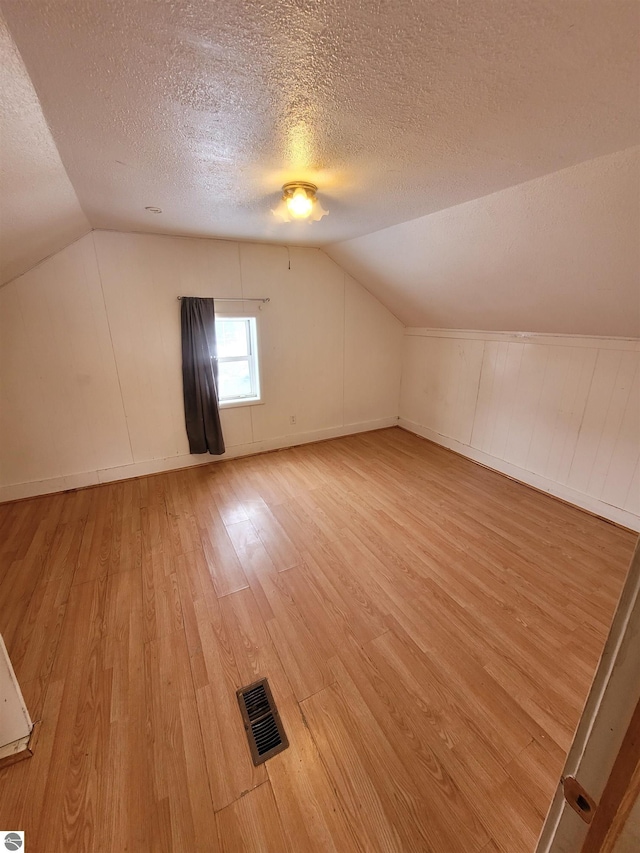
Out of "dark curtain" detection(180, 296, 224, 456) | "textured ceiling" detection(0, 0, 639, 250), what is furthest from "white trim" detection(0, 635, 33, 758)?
"dark curtain" detection(180, 296, 224, 456)

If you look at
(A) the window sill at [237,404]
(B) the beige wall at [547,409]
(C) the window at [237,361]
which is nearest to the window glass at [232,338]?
(C) the window at [237,361]

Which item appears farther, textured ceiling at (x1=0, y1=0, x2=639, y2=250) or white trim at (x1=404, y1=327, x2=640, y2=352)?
white trim at (x1=404, y1=327, x2=640, y2=352)

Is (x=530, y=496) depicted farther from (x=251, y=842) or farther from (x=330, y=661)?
(x=251, y=842)

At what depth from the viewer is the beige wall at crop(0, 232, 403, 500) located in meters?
2.81

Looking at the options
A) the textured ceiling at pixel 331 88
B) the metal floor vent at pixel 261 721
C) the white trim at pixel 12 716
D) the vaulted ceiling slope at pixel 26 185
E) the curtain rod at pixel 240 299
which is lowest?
the metal floor vent at pixel 261 721

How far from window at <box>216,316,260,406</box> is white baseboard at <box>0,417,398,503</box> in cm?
60

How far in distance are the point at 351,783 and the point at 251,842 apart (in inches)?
14.5

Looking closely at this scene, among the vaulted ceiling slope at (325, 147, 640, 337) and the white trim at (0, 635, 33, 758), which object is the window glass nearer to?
the vaulted ceiling slope at (325, 147, 640, 337)

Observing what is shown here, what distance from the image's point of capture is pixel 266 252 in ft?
11.6

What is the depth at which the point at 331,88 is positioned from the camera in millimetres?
1096

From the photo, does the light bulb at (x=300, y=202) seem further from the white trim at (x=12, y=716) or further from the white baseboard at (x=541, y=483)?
the white baseboard at (x=541, y=483)

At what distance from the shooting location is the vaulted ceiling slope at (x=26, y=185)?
1024mm

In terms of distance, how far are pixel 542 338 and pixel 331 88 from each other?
279cm

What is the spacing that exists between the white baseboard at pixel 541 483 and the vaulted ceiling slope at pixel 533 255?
1366mm
